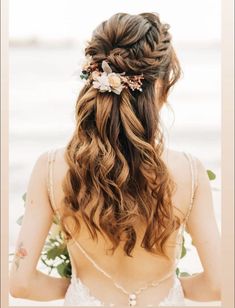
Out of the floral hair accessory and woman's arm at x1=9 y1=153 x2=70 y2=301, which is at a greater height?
the floral hair accessory

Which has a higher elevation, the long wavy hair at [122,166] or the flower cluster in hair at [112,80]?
the flower cluster in hair at [112,80]

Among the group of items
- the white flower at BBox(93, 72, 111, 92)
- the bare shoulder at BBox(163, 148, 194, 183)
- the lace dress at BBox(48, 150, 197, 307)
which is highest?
the white flower at BBox(93, 72, 111, 92)

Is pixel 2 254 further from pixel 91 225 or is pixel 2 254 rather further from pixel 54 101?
pixel 54 101

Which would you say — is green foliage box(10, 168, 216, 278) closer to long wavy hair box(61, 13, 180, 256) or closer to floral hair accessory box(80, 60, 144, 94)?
long wavy hair box(61, 13, 180, 256)

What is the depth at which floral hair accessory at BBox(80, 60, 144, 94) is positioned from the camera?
6.49ft

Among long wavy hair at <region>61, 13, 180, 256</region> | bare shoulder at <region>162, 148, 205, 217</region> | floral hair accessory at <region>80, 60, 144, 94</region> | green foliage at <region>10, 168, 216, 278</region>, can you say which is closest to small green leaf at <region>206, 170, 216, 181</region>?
green foliage at <region>10, 168, 216, 278</region>

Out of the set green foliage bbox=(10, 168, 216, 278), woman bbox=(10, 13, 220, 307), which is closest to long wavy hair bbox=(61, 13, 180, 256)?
woman bbox=(10, 13, 220, 307)

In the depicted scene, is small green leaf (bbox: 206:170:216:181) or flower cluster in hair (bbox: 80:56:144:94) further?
small green leaf (bbox: 206:170:216:181)

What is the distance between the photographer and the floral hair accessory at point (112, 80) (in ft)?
6.49

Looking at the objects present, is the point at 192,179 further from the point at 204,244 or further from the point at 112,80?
the point at 112,80

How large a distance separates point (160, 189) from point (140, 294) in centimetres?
39

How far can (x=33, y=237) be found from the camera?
6.73 ft

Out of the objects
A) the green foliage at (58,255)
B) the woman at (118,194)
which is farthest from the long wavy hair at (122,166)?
the green foliage at (58,255)

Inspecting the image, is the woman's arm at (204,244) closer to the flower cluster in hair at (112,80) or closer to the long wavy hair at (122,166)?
the long wavy hair at (122,166)
